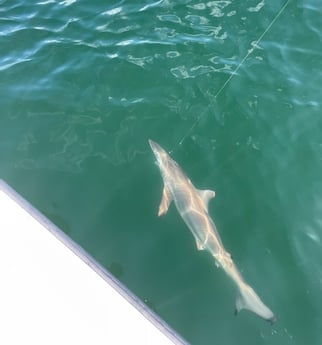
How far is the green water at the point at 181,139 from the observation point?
5730 mm

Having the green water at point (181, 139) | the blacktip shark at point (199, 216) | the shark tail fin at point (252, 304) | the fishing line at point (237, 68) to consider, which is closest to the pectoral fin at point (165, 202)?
the blacktip shark at point (199, 216)

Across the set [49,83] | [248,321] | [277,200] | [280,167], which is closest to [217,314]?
[248,321]

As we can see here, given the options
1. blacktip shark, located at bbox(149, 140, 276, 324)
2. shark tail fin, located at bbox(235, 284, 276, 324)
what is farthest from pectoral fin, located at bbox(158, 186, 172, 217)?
shark tail fin, located at bbox(235, 284, 276, 324)

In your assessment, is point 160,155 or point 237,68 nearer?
point 160,155

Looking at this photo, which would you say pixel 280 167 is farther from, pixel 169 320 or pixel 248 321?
pixel 169 320

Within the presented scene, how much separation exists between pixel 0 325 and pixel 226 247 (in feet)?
11.1

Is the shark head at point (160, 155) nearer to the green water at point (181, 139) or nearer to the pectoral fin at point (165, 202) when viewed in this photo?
the green water at point (181, 139)

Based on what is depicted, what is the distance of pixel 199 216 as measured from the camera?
20.6 ft

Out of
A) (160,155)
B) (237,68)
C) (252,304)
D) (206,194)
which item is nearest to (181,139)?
(160,155)

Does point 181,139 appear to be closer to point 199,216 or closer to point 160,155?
point 160,155

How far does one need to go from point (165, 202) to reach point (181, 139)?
4.86 feet

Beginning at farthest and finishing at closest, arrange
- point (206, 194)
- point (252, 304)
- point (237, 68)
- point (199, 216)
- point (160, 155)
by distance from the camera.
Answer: point (237, 68)
point (160, 155)
point (206, 194)
point (199, 216)
point (252, 304)

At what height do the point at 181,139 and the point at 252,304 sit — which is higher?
the point at 181,139

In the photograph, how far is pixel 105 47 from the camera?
9.32 meters
